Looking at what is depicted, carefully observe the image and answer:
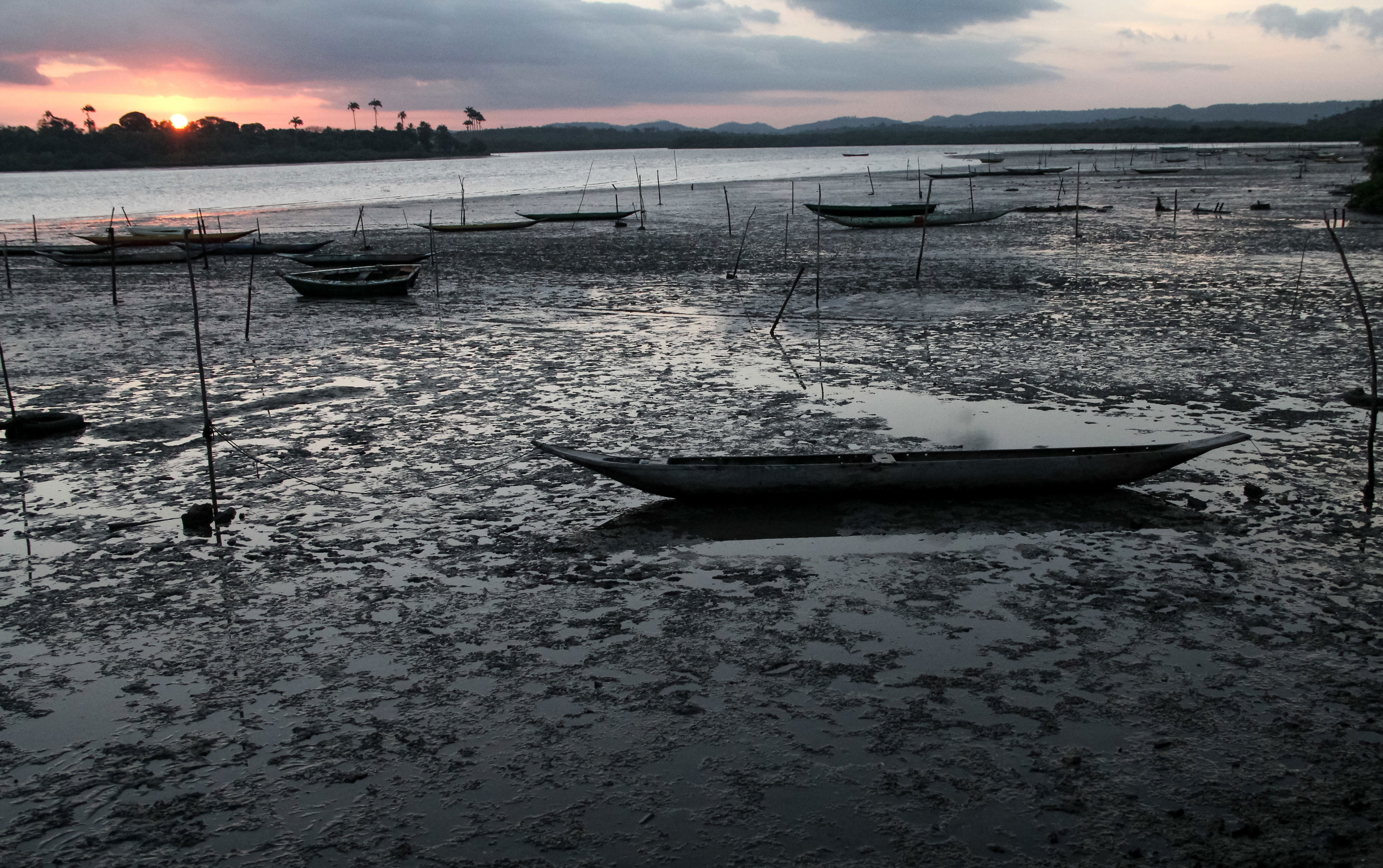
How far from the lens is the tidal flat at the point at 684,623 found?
3461 mm

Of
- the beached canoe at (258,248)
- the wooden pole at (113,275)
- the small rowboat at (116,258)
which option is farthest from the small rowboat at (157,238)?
the wooden pole at (113,275)

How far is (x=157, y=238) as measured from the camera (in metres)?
26.2

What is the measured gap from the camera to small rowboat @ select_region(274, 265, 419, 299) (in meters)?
16.5

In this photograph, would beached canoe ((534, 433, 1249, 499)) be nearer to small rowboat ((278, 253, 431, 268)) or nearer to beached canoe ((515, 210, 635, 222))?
small rowboat ((278, 253, 431, 268))

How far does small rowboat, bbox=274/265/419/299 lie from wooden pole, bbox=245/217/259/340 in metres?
0.81

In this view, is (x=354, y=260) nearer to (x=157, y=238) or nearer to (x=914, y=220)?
(x=157, y=238)

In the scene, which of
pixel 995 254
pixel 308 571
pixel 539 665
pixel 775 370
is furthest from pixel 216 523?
pixel 995 254

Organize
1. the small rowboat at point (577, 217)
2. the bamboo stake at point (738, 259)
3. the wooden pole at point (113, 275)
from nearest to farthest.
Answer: the wooden pole at point (113, 275) < the bamboo stake at point (738, 259) < the small rowboat at point (577, 217)

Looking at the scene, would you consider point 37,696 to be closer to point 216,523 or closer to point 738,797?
point 216,523

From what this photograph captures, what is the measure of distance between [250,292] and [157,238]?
1646cm

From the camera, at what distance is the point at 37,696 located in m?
4.35

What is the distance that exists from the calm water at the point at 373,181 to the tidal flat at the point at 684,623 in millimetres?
35931

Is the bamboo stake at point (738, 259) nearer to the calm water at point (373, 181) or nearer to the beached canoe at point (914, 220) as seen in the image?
the beached canoe at point (914, 220)

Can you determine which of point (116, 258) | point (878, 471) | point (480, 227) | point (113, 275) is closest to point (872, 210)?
point (480, 227)
